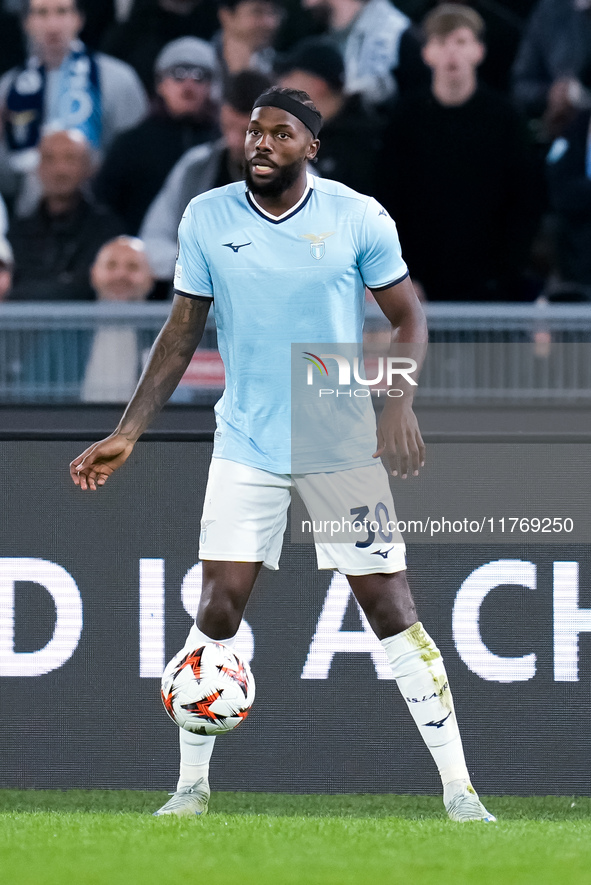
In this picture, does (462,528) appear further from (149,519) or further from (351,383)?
(149,519)

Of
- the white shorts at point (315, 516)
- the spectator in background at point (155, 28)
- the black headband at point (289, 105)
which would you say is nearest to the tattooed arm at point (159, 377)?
the white shorts at point (315, 516)

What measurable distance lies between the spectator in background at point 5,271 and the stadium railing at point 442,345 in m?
0.49

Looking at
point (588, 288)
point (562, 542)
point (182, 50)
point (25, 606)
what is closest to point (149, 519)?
point (25, 606)

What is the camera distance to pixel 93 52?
7.77 metres

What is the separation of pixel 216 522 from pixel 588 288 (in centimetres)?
373

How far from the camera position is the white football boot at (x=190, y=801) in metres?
3.84

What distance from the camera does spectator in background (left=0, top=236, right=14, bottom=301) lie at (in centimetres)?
675

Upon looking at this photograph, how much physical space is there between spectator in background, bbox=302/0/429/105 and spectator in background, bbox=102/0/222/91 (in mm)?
701

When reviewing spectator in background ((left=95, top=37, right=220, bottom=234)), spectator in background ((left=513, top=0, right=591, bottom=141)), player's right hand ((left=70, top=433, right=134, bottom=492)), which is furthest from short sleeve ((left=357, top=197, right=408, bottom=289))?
spectator in background ((left=513, top=0, right=591, bottom=141))

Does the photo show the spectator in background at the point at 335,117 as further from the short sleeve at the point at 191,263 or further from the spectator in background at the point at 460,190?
the short sleeve at the point at 191,263

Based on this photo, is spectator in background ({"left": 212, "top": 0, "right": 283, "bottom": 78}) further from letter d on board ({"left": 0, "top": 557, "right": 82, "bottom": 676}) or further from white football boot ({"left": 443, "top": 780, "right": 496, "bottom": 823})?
white football boot ({"left": 443, "top": 780, "right": 496, "bottom": 823})

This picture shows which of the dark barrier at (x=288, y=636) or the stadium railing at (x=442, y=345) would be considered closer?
the dark barrier at (x=288, y=636)

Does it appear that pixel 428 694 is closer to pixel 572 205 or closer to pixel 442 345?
pixel 442 345

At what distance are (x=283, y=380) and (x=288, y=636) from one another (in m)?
0.94
